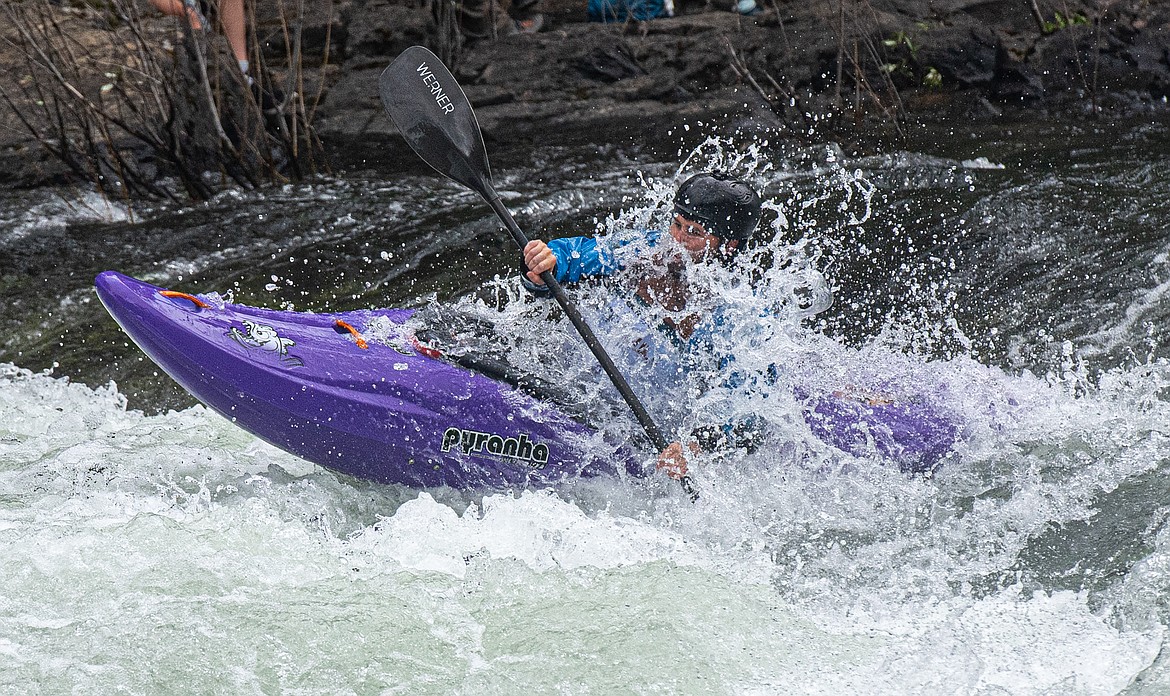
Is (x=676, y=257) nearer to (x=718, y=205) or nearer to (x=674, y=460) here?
(x=718, y=205)

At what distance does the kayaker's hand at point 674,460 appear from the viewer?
3.93 m

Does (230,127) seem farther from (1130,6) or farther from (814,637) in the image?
(1130,6)

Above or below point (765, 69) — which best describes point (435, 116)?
above

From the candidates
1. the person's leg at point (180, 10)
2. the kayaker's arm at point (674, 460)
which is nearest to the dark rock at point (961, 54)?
the person's leg at point (180, 10)

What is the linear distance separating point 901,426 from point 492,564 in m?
1.52

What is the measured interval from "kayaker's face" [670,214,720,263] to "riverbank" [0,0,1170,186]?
13.6ft

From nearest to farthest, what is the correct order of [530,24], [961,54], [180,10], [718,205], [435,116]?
Answer: 1. [718,205]
2. [435,116]
3. [180,10]
4. [961,54]
5. [530,24]

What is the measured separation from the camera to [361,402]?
12.7 feet

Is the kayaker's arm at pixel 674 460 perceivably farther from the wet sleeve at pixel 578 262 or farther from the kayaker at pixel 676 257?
the wet sleeve at pixel 578 262

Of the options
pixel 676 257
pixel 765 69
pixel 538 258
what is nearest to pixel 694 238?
pixel 676 257

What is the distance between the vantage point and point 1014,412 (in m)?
4.36

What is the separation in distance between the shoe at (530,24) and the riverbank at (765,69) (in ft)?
0.18

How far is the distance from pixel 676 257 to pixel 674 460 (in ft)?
2.18

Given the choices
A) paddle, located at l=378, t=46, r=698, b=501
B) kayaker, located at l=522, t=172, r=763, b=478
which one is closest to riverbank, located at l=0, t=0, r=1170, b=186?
paddle, located at l=378, t=46, r=698, b=501
